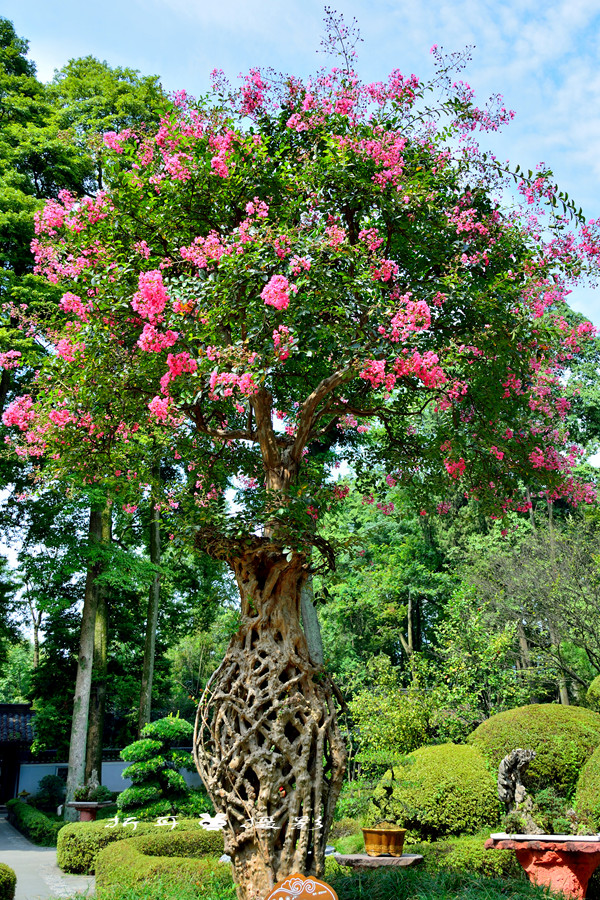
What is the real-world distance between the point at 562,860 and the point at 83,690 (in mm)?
11131

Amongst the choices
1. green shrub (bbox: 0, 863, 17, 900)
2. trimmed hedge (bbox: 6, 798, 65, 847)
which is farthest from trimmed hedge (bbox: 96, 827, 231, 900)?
trimmed hedge (bbox: 6, 798, 65, 847)

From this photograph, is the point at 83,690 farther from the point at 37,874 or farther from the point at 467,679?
the point at 467,679

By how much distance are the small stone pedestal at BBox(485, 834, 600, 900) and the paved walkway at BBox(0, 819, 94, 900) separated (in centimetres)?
406

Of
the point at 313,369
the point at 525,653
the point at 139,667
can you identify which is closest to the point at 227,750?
the point at 313,369

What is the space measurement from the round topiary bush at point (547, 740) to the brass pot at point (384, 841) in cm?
234

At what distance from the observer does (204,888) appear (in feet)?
20.4

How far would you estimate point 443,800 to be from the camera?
27.3ft

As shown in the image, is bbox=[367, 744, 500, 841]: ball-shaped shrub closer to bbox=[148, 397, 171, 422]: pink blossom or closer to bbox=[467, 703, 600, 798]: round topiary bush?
bbox=[467, 703, 600, 798]: round topiary bush

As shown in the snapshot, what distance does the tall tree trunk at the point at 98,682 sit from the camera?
16406 mm

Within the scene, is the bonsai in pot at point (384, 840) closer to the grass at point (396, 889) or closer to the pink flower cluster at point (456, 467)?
the grass at point (396, 889)

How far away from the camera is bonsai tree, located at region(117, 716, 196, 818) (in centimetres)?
1102

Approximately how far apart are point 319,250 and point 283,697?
129 inches

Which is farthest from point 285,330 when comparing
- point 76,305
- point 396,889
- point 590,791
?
point 590,791

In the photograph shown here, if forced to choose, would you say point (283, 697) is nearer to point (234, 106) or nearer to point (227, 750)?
point (227, 750)
